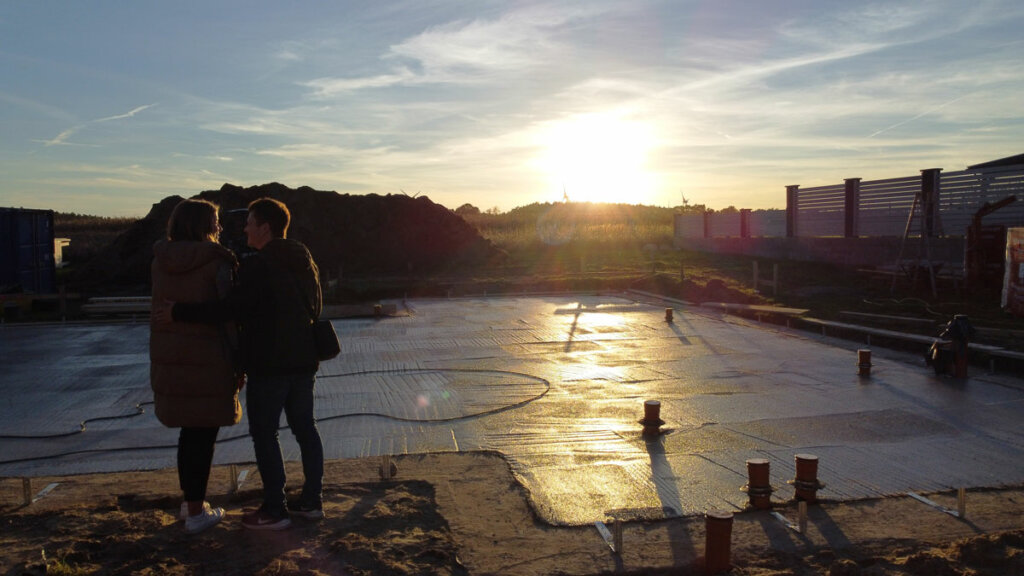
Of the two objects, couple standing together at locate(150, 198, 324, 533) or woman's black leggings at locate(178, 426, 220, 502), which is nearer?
couple standing together at locate(150, 198, 324, 533)

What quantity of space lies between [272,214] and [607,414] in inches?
159

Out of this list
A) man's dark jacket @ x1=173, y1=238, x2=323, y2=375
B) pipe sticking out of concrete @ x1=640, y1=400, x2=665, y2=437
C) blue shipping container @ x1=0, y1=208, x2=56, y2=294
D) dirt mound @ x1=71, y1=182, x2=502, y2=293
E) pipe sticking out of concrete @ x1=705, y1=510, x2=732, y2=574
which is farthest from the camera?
dirt mound @ x1=71, y1=182, x2=502, y2=293

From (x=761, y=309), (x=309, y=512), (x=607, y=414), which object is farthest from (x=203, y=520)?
(x=761, y=309)

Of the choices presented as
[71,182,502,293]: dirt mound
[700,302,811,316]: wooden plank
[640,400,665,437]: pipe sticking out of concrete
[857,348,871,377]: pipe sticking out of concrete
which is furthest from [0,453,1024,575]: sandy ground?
[71,182,502,293]: dirt mound

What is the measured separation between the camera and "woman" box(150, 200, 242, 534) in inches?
155

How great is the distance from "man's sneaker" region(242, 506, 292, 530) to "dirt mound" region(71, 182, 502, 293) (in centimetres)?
2373

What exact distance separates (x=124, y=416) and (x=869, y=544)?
21.2ft

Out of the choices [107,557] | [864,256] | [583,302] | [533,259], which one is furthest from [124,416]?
[533,259]

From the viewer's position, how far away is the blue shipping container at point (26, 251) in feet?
65.2

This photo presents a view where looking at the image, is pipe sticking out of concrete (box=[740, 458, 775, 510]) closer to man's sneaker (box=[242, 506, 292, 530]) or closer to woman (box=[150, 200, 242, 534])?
man's sneaker (box=[242, 506, 292, 530])

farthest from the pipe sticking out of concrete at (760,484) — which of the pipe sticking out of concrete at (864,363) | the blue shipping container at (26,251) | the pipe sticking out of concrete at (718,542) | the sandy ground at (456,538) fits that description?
the blue shipping container at (26,251)

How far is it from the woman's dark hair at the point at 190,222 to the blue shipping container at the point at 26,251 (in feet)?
61.2

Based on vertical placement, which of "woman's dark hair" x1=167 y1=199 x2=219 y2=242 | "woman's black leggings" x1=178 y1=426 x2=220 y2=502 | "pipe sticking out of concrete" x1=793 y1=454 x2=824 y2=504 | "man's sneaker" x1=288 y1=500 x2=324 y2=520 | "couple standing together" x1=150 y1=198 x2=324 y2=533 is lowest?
"man's sneaker" x1=288 y1=500 x2=324 y2=520

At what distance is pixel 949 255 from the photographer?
61.6 feet
